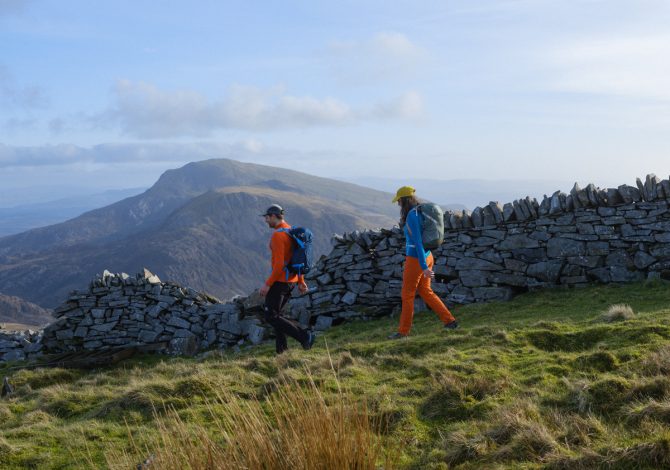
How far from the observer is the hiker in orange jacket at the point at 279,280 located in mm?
9547

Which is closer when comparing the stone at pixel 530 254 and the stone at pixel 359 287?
the stone at pixel 530 254

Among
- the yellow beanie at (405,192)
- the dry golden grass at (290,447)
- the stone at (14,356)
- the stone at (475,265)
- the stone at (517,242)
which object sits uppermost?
the yellow beanie at (405,192)

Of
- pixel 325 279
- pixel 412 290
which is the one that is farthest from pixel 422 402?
pixel 325 279

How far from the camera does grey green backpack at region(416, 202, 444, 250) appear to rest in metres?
9.61

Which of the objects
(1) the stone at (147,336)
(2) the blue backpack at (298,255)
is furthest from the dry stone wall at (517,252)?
(2) the blue backpack at (298,255)

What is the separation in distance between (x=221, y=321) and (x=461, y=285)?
5.34 m

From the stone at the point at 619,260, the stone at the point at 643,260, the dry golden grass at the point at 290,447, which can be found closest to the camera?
the dry golden grass at the point at 290,447

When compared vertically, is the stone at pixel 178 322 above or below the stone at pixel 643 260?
below

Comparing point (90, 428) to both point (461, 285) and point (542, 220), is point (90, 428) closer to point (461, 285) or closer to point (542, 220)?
point (461, 285)

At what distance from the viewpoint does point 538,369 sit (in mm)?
7004

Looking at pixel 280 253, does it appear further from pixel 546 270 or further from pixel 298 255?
pixel 546 270

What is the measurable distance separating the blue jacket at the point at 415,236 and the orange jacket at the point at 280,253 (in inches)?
74.4

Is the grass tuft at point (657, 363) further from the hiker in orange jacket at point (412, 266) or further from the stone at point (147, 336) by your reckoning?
the stone at point (147, 336)

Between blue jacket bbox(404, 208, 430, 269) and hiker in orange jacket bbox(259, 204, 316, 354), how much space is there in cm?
186
